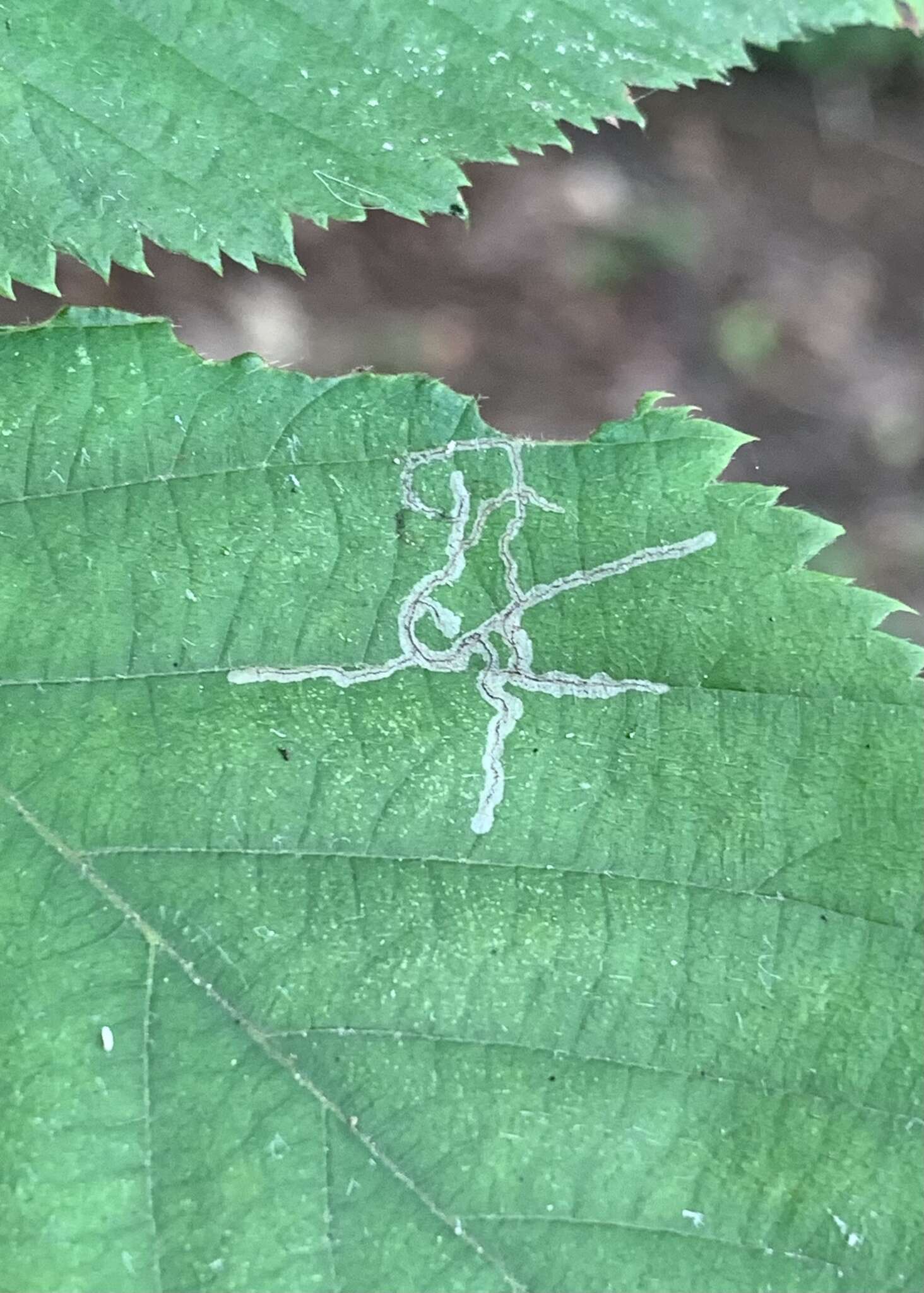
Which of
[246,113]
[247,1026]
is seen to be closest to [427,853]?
[247,1026]

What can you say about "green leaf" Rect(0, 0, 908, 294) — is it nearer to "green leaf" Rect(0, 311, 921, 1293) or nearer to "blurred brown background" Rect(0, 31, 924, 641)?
"green leaf" Rect(0, 311, 921, 1293)

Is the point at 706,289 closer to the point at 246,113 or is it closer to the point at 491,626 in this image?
the point at 246,113

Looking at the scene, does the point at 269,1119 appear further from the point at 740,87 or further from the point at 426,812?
the point at 740,87

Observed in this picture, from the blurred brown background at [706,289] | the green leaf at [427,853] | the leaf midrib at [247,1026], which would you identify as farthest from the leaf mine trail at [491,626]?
the blurred brown background at [706,289]

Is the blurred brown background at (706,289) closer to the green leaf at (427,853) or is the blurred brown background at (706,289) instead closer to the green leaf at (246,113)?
the green leaf at (246,113)

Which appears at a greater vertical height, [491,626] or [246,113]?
[246,113]

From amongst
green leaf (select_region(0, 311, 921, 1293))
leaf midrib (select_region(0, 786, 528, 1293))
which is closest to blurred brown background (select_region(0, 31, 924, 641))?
green leaf (select_region(0, 311, 921, 1293))

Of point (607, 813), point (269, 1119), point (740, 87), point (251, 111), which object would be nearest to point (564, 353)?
point (740, 87)

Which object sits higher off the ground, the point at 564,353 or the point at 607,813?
the point at 607,813
